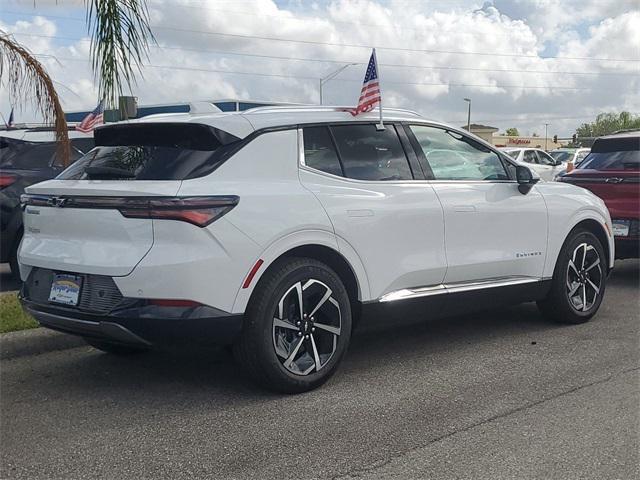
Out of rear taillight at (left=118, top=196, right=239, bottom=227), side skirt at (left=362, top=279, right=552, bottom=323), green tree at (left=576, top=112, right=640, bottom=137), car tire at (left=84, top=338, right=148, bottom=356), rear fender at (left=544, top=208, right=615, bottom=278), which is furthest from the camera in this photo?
green tree at (left=576, top=112, right=640, bottom=137)

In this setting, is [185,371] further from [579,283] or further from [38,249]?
[579,283]

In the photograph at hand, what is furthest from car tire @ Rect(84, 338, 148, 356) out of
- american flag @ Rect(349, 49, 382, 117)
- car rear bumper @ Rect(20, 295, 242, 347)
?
american flag @ Rect(349, 49, 382, 117)

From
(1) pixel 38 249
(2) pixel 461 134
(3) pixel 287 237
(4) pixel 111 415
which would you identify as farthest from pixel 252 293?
(2) pixel 461 134

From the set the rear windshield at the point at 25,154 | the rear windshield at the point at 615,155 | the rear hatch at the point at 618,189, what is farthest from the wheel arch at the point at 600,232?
the rear windshield at the point at 25,154

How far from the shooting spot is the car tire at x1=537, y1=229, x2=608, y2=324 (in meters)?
6.12

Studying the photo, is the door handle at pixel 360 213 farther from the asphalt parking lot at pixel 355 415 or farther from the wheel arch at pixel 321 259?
the asphalt parking lot at pixel 355 415

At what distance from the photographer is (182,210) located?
394 centimetres

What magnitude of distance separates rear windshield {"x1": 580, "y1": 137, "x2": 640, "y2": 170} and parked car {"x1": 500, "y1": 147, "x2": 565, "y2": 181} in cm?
1415

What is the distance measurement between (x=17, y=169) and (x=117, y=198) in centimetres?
454

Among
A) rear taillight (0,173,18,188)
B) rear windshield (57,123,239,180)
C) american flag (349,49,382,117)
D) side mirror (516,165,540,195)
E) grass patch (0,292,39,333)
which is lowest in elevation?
grass patch (0,292,39,333)

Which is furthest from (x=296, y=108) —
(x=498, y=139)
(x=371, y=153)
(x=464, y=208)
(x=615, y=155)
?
(x=498, y=139)

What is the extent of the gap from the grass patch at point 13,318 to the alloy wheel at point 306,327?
6.40 ft

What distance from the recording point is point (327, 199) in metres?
4.57

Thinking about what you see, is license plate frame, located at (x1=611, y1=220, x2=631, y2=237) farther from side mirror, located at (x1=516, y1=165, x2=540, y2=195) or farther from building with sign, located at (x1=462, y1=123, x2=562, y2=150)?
building with sign, located at (x1=462, y1=123, x2=562, y2=150)
